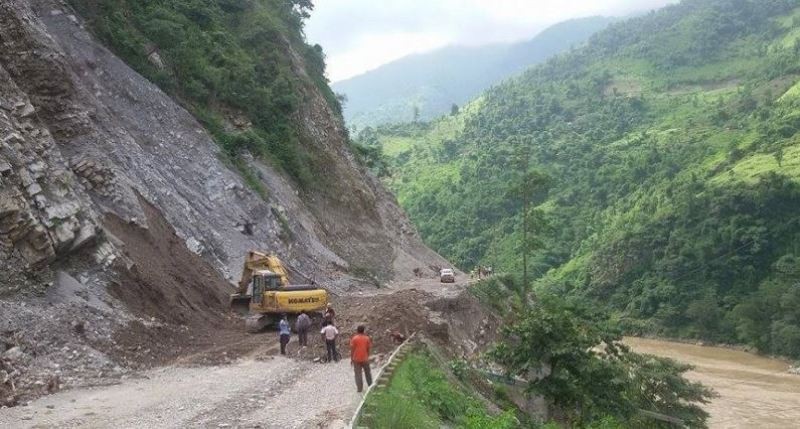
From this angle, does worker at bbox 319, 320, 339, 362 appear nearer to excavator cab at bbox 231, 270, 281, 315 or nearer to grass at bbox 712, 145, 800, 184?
excavator cab at bbox 231, 270, 281, 315

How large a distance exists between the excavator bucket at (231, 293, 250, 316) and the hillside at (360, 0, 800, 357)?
23296 mm

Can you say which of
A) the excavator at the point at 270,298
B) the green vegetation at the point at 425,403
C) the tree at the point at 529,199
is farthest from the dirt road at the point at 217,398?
the tree at the point at 529,199

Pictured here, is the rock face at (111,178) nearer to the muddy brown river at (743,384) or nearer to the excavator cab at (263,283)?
the excavator cab at (263,283)

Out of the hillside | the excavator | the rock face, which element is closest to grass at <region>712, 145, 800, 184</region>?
the hillside

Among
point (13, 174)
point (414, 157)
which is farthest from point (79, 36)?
point (414, 157)

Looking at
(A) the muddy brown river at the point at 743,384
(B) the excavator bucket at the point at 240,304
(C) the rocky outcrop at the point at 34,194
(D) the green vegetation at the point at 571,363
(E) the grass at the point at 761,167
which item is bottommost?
(A) the muddy brown river at the point at 743,384

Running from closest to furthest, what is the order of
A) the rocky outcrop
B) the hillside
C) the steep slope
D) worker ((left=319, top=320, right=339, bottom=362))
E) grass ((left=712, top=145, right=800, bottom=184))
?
the steep slope
the rocky outcrop
worker ((left=319, top=320, right=339, bottom=362))
the hillside
grass ((left=712, top=145, right=800, bottom=184))

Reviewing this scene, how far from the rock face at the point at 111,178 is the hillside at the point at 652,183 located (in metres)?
14.1

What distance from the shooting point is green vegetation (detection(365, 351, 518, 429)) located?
38.0 ft

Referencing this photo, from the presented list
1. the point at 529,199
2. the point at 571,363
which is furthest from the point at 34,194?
the point at 529,199

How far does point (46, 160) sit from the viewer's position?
1964cm

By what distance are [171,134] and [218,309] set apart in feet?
34.1

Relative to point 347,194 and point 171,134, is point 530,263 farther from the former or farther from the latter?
point 171,134

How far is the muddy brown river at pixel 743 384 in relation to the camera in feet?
120
